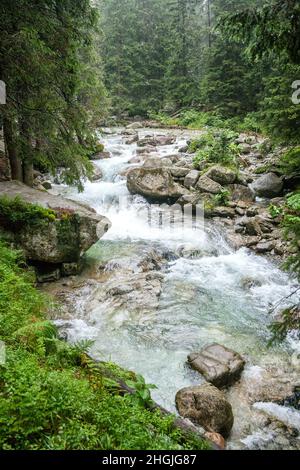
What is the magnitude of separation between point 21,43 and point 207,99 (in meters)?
27.6

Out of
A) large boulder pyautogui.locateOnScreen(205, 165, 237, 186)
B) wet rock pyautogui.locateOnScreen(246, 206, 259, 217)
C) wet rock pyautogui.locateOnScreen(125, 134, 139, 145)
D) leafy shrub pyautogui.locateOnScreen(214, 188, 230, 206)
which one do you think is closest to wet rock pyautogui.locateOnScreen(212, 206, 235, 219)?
leafy shrub pyautogui.locateOnScreen(214, 188, 230, 206)

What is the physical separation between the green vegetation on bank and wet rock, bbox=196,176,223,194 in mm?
11529

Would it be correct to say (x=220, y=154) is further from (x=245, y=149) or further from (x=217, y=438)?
(x=217, y=438)

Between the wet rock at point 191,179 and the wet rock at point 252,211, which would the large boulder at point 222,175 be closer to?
the wet rock at point 191,179

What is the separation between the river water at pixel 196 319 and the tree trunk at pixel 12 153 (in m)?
3.48

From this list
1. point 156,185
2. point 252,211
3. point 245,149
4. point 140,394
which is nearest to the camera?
point 140,394

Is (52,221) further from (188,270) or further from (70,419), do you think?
(70,419)

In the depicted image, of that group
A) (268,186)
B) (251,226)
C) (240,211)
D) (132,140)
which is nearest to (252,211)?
(240,211)

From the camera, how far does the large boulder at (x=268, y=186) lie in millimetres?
15477

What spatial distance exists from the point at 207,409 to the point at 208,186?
11.6 meters

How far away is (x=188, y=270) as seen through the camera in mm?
10766

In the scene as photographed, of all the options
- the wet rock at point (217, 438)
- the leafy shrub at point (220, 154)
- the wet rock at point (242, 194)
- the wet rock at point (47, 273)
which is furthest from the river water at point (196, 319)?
the leafy shrub at point (220, 154)

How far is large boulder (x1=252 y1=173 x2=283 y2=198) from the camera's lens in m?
15.5

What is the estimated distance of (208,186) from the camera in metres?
15.6
